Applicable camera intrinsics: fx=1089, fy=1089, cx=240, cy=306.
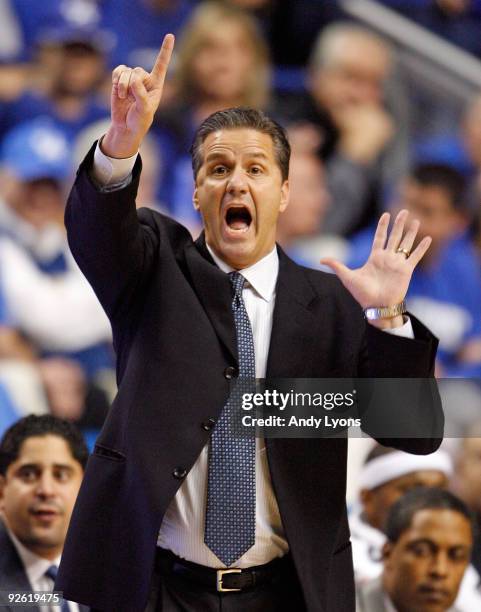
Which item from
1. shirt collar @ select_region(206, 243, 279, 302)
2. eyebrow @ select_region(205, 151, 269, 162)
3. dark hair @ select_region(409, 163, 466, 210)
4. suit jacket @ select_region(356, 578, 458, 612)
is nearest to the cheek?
suit jacket @ select_region(356, 578, 458, 612)

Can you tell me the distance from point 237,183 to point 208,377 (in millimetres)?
331

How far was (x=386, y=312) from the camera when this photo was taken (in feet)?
5.73

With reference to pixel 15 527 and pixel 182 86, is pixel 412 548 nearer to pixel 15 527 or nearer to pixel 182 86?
pixel 15 527

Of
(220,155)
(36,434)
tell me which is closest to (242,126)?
(220,155)

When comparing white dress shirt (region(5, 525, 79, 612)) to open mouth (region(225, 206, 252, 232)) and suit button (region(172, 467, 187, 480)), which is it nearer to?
suit button (region(172, 467, 187, 480))

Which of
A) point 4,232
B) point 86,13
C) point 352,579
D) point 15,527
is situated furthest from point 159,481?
point 86,13

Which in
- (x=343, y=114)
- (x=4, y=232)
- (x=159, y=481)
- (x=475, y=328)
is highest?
(x=343, y=114)

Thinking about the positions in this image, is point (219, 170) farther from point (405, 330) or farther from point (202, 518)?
point (202, 518)

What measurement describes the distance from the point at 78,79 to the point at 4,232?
28.6 inches

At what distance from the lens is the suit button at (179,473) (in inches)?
64.7

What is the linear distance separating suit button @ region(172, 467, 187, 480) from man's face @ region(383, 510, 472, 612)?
1107 millimetres

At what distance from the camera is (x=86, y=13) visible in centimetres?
420

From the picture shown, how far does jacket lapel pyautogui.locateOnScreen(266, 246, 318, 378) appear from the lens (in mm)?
1763

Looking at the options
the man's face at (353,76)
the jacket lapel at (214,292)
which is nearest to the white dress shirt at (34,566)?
the jacket lapel at (214,292)
